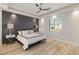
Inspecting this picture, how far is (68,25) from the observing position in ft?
5.99

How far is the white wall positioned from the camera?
63.5 inches

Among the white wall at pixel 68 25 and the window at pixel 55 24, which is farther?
the window at pixel 55 24

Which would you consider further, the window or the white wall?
the window

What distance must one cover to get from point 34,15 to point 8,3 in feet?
2.47

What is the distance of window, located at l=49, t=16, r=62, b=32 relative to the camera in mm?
1858

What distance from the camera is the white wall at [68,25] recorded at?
5.29ft

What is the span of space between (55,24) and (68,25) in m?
0.36

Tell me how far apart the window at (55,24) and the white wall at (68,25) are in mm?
94

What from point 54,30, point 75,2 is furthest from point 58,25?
point 75,2

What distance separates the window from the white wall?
3.7 inches

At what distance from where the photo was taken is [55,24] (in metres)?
1.89

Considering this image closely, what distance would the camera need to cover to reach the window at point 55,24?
1858 mm
